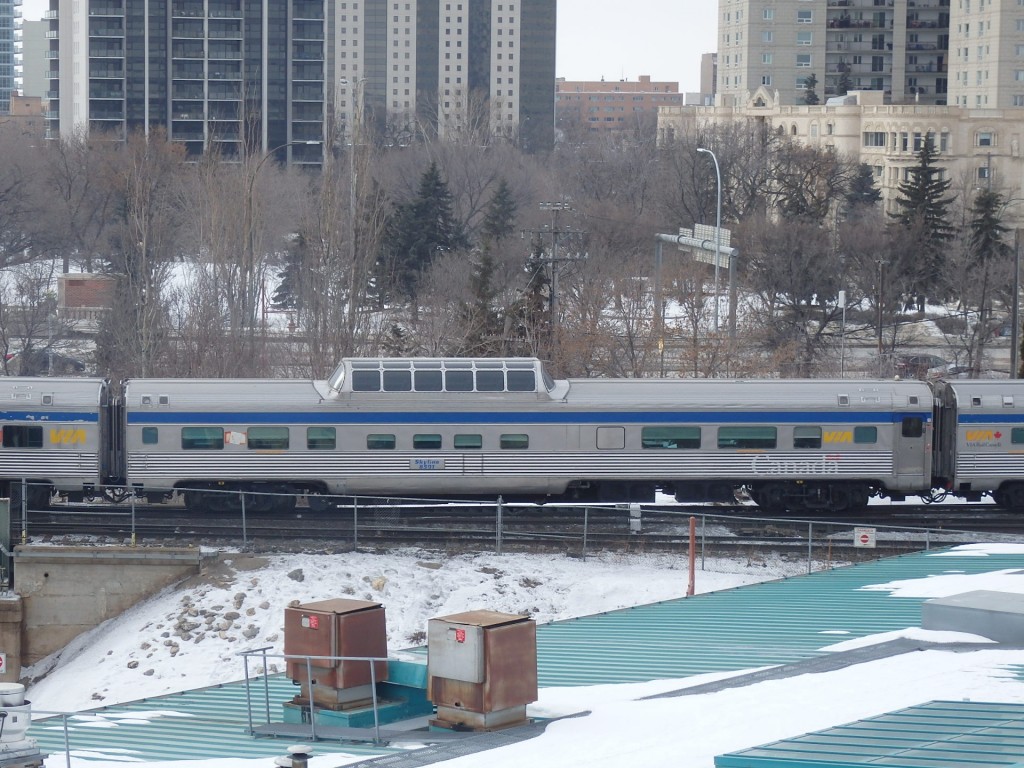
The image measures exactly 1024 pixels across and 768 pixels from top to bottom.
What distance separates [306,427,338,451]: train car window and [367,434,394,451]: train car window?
68 centimetres

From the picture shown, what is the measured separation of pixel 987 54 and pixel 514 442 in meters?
111

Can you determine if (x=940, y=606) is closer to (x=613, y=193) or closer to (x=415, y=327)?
(x=415, y=327)

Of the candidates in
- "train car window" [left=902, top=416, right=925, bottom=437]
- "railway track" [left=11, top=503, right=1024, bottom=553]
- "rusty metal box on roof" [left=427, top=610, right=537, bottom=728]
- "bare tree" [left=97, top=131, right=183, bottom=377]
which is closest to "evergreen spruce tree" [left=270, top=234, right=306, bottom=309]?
"bare tree" [left=97, top=131, right=183, bottom=377]

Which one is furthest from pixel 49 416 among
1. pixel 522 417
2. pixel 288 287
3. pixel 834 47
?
pixel 834 47

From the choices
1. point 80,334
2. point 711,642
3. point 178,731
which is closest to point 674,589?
point 711,642

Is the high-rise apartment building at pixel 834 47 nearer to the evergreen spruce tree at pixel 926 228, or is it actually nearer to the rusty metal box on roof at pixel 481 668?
the evergreen spruce tree at pixel 926 228

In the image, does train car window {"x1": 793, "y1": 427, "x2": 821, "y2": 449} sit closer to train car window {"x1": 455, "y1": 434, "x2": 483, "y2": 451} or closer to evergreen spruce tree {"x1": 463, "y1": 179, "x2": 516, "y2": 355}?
train car window {"x1": 455, "y1": 434, "x2": 483, "y2": 451}

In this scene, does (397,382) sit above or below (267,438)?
above

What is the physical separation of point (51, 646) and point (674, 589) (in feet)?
36.2

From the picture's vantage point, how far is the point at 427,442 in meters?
29.4

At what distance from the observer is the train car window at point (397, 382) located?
2934 centimetres

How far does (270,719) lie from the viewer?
48.5 feet

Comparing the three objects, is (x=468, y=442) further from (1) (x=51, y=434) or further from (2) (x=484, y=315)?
(2) (x=484, y=315)

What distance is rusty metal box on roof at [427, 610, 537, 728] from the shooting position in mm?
13297
